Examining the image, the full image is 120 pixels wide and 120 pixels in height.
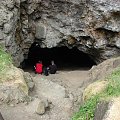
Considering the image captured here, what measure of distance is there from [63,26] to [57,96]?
5.57 metres

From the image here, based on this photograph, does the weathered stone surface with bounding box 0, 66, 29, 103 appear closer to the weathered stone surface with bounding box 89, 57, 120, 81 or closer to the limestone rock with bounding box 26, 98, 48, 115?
the limestone rock with bounding box 26, 98, 48, 115

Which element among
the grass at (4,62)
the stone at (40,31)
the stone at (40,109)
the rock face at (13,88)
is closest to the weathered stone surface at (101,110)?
the stone at (40,109)

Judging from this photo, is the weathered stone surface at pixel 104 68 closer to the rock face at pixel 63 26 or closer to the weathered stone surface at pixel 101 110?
the rock face at pixel 63 26

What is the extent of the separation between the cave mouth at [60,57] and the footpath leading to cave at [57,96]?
3805 millimetres

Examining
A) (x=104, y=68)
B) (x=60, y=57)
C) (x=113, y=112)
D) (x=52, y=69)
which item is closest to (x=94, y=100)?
(x=113, y=112)

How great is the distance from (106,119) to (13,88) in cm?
454

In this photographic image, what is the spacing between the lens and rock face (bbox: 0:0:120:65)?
52.2ft

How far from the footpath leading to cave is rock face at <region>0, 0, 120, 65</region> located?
198 cm

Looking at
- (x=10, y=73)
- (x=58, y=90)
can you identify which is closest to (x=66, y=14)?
(x=58, y=90)

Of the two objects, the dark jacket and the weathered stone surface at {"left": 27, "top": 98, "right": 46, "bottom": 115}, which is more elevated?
the weathered stone surface at {"left": 27, "top": 98, "right": 46, "bottom": 115}

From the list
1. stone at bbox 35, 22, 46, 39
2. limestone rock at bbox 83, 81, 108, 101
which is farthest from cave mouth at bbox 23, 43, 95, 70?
limestone rock at bbox 83, 81, 108, 101

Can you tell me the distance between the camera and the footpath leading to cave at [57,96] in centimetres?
1102

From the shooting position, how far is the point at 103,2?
52.2 feet

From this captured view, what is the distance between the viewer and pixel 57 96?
13359 millimetres
